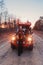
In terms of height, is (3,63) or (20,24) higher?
(20,24)

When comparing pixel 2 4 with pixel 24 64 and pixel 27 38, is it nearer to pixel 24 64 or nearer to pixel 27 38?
pixel 27 38

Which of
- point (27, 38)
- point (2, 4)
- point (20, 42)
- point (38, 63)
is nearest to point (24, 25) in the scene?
point (27, 38)

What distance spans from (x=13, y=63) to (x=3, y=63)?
0.56 meters

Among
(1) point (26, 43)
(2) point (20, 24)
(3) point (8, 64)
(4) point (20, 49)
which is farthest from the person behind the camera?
(2) point (20, 24)

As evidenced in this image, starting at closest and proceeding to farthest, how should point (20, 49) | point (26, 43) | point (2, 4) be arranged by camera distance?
point (20, 49) → point (26, 43) → point (2, 4)

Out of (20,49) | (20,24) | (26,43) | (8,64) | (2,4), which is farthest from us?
(2,4)

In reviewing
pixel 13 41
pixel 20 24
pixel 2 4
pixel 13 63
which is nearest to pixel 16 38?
pixel 13 41

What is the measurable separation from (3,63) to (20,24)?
306 inches

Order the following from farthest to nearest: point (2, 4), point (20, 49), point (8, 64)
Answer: point (2, 4) < point (20, 49) < point (8, 64)

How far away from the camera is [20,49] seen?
15.3 meters

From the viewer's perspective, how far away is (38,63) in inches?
460

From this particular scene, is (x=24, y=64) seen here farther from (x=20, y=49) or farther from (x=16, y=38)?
(x=16, y=38)

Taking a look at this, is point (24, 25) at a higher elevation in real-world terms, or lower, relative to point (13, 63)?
higher

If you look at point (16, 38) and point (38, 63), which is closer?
point (38, 63)
